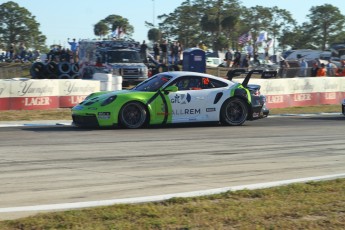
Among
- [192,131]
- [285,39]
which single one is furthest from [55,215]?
[285,39]

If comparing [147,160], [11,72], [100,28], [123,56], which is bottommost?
[147,160]

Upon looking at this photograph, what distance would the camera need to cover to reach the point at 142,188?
6.96 m

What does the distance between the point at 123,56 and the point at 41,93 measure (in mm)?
8733

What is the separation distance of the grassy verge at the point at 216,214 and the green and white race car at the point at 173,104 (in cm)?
707

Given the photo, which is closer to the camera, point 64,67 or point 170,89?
point 170,89

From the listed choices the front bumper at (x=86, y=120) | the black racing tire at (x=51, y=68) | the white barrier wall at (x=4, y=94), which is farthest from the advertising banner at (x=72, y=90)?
the black racing tire at (x=51, y=68)

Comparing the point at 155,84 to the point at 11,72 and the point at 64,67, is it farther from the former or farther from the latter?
the point at 11,72

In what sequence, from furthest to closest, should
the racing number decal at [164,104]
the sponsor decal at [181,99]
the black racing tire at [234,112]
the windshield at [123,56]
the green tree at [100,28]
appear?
the green tree at [100,28] < the windshield at [123,56] < the black racing tire at [234,112] < the sponsor decal at [181,99] < the racing number decal at [164,104]

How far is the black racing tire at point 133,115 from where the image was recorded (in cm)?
1343

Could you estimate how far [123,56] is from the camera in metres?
26.5

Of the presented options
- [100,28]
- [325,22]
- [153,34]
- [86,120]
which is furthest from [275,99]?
[325,22]

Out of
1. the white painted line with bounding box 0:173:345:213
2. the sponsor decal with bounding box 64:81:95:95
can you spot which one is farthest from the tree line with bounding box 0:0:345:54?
the white painted line with bounding box 0:173:345:213

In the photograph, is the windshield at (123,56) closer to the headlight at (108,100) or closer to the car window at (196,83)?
the car window at (196,83)

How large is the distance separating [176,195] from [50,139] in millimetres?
5359
